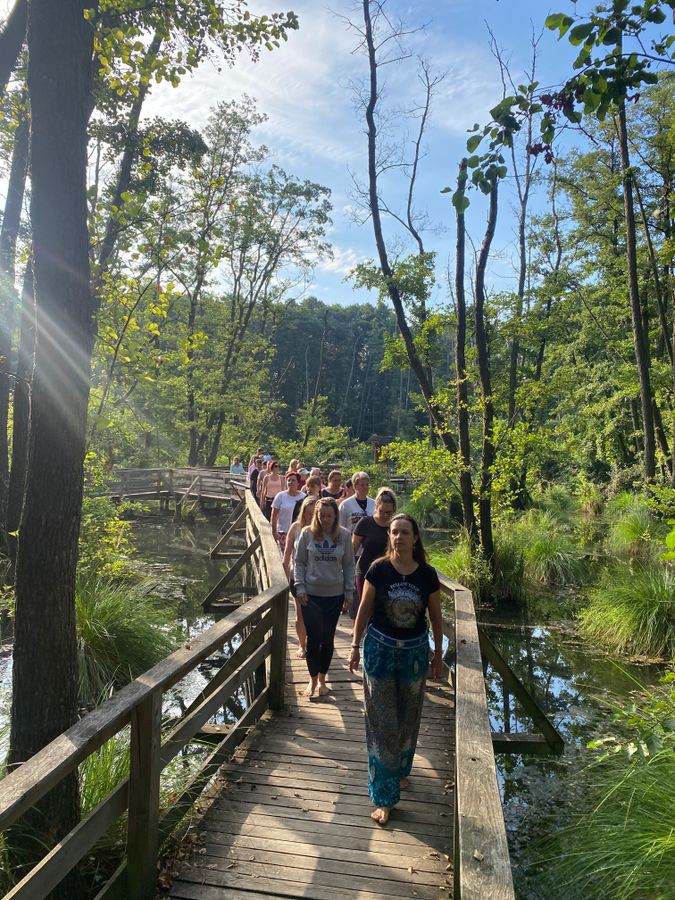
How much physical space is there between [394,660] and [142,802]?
1.47 metres

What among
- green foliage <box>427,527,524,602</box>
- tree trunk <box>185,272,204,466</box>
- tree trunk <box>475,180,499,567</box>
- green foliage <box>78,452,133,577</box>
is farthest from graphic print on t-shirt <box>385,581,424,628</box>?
tree trunk <box>185,272,204,466</box>

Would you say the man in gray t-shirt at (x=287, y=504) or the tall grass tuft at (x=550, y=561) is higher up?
the man in gray t-shirt at (x=287, y=504)

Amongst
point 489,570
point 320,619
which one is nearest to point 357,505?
point 320,619

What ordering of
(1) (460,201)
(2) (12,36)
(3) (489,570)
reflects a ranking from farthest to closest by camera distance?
1. (3) (489,570)
2. (2) (12,36)
3. (1) (460,201)

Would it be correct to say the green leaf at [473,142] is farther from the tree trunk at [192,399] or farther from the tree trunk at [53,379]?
the tree trunk at [192,399]

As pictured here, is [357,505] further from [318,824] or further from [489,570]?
[489,570]

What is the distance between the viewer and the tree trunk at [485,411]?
1124 cm

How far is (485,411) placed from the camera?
11.5 metres

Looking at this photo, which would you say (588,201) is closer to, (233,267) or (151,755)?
(233,267)

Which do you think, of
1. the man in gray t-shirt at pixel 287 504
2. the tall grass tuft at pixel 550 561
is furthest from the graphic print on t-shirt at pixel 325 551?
the tall grass tuft at pixel 550 561

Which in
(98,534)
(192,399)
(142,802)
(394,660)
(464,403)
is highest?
(192,399)

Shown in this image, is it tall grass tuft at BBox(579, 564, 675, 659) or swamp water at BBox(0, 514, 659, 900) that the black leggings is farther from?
tall grass tuft at BBox(579, 564, 675, 659)

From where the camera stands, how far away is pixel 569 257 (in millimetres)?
23422

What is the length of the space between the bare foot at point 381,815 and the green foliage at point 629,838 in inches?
43.9
